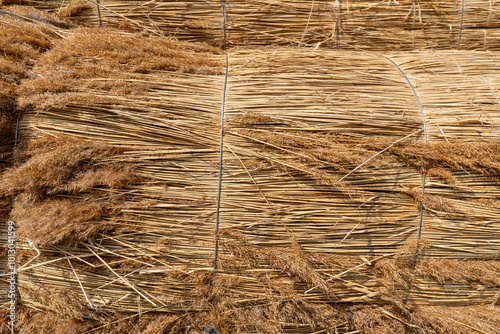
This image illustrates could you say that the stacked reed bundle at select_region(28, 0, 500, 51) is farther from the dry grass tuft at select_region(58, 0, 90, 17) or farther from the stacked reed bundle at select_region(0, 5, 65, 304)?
the stacked reed bundle at select_region(0, 5, 65, 304)

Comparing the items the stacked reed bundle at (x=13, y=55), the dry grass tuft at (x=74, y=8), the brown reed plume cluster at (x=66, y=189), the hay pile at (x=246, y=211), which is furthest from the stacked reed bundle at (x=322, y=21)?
the brown reed plume cluster at (x=66, y=189)

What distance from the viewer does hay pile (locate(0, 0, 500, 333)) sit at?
1.22 metres

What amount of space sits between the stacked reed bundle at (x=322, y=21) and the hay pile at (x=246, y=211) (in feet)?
1.71

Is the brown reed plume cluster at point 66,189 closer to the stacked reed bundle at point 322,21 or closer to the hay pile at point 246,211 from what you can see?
the hay pile at point 246,211

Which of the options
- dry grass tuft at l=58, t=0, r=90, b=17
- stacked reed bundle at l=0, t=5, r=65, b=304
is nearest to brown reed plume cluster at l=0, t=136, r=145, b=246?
stacked reed bundle at l=0, t=5, r=65, b=304

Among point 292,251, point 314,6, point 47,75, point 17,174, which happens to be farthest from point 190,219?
point 314,6

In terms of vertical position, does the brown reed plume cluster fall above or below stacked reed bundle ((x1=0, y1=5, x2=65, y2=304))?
below

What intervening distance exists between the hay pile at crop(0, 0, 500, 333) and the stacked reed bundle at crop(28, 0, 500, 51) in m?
0.52

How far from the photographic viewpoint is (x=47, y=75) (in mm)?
1295

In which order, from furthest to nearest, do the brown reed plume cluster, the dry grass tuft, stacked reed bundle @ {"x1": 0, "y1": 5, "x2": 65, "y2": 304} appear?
the dry grass tuft, stacked reed bundle @ {"x1": 0, "y1": 5, "x2": 65, "y2": 304}, the brown reed plume cluster

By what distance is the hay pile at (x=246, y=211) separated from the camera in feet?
4.00

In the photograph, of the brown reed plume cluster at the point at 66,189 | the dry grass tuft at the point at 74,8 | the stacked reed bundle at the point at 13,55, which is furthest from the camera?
the dry grass tuft at the point at 74,8

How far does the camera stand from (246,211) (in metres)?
1.25

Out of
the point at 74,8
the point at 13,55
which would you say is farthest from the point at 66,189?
the point at 74,8
